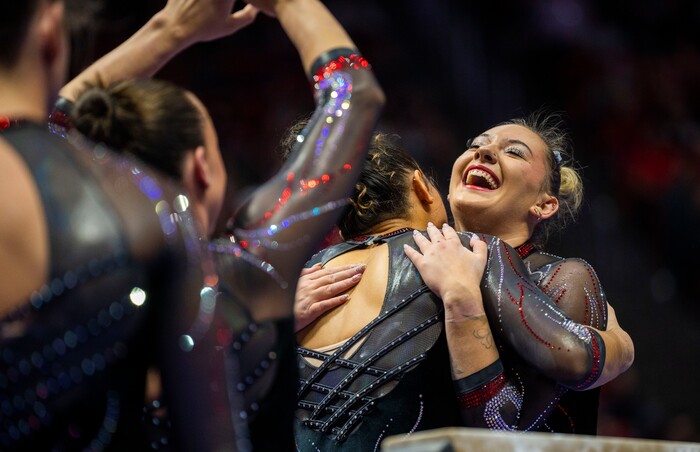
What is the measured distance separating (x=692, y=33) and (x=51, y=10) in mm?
6192

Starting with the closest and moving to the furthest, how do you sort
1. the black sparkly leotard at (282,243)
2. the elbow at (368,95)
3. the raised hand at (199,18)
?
the black sparkly leotard at (282,243) < the elbow at (368,95) < the raised hand at (199,18)

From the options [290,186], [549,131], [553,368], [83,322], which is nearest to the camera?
[83,322]

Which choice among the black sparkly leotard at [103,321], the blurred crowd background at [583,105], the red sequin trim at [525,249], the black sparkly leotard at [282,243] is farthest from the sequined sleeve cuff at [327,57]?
the blurred crowd background at [583,105]

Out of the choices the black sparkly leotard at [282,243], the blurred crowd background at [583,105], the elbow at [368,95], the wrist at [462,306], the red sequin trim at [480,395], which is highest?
the elbow at [368,95]

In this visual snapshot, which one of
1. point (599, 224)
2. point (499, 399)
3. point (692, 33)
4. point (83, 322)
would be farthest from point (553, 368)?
point (692, 33)

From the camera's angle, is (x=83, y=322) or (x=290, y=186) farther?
(x=290, y=186)

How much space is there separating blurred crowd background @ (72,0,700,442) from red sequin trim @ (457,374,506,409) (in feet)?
11.5

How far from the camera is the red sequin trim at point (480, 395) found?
1.98 meters

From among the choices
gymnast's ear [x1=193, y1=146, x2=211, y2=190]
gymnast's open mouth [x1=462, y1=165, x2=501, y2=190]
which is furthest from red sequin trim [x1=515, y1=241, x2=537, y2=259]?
gymnast's ear [x1=193, y1=146, x2=211, y2=190]

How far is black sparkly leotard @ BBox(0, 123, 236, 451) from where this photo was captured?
35.7 inches

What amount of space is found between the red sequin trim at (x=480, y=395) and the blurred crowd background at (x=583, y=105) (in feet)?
11.5

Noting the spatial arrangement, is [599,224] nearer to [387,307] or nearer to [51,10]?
[387,307]

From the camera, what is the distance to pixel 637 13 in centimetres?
654

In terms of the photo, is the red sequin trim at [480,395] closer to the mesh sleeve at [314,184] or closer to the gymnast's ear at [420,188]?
the gymnast's ear at [420,188]
